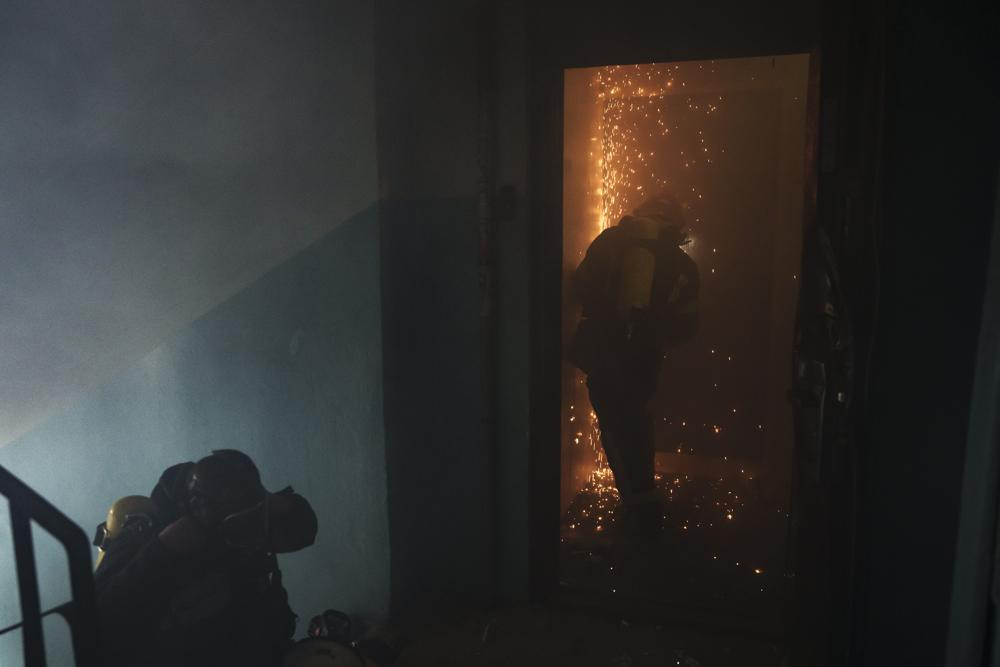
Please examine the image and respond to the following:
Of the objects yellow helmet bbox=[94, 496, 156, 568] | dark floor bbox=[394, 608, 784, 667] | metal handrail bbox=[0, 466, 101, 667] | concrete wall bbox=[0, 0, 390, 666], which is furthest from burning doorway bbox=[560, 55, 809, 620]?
metal handrail bbox=[0, 466, 101, 667]

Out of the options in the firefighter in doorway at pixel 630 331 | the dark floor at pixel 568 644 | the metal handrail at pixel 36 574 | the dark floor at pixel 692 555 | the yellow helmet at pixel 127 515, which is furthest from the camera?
the firefighter in doorway at pixel 630 331

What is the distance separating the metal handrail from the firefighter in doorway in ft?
8.68

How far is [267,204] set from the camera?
2924 millimetres

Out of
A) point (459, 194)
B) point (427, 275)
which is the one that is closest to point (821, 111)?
point (459, 194)

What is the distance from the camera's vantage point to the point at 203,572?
212 cm

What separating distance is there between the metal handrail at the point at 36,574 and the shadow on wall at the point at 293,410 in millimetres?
1365

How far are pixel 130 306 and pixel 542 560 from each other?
225 centimetres

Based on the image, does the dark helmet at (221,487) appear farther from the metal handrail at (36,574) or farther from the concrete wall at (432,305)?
the concrete wall at (432,305)

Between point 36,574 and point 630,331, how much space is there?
2.75 m

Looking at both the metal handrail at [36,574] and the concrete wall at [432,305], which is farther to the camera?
the concrete wall at [432,305]

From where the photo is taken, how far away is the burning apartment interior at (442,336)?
79.0 inches

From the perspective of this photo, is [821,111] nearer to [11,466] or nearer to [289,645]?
[289,645]

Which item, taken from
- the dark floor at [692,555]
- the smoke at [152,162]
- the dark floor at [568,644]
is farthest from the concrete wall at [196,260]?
the dark floor at [692,555]

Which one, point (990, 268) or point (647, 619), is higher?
point (990, 268)
